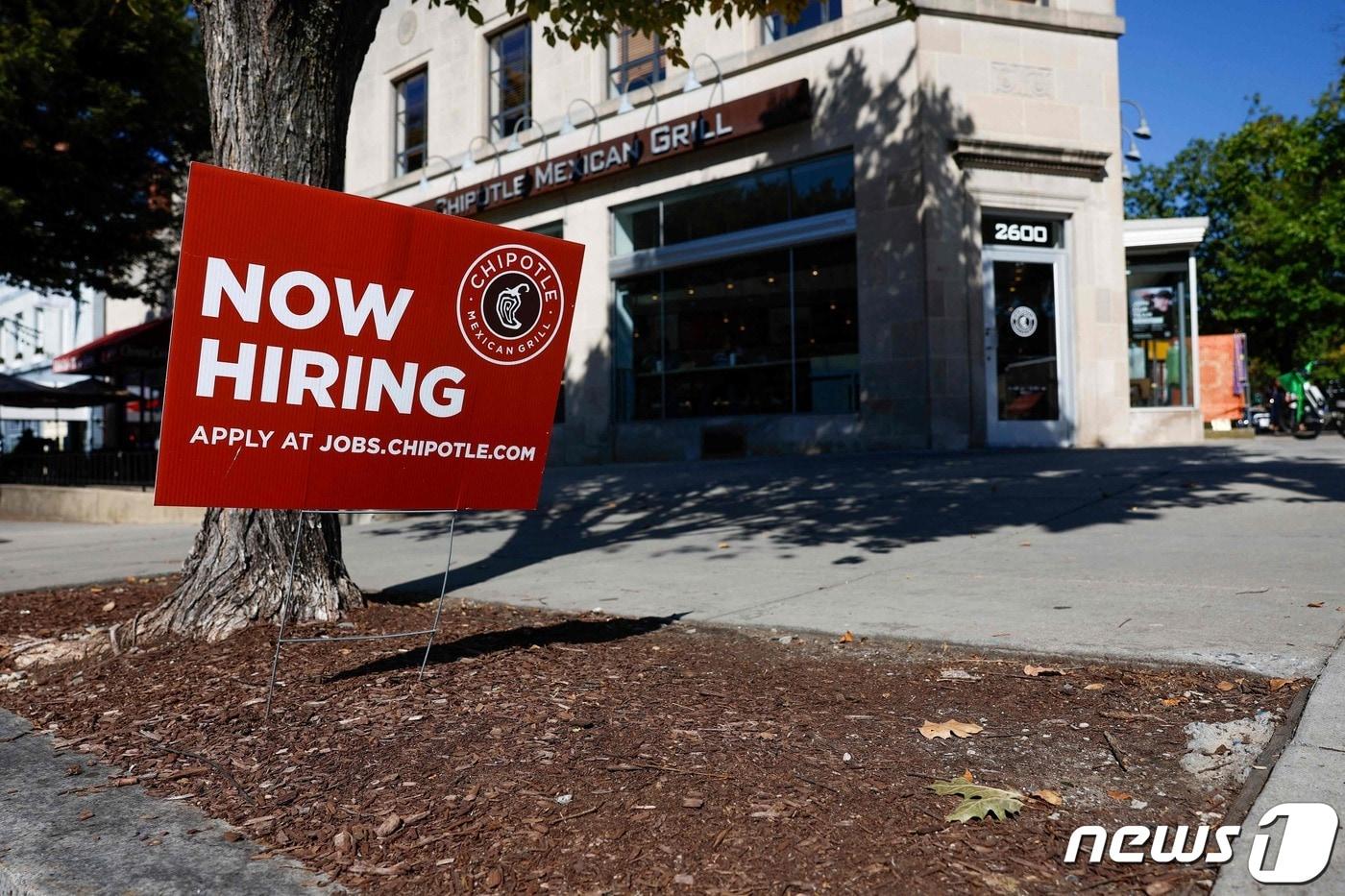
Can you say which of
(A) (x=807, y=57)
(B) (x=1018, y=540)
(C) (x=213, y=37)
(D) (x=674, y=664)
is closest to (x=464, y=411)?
(D) (x=674, y=664)

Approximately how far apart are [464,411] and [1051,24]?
14555mm

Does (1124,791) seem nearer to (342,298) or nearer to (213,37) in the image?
(342,298)

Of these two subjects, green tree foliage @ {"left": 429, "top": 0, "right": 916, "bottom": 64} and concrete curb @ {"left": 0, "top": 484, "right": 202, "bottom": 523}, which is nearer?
green tree foliage @ {"left": 429, "top": 0, "right": 916, "bottom": 64}

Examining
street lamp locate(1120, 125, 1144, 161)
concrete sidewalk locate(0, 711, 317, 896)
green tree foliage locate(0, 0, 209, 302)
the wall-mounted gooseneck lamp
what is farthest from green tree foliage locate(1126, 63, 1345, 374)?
concrete sidewalk locate(0, 711, 317, 896)

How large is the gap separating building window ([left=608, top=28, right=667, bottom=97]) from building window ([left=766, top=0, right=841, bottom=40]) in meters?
2.29

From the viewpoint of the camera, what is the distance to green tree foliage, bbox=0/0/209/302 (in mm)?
15000

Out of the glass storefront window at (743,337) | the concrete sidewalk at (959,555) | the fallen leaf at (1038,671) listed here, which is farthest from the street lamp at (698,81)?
the fallen leaf at (1038,671)

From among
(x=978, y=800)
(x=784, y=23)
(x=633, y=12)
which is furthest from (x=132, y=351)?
(x=978, y=800)

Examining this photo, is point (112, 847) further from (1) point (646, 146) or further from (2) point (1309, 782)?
(1) point (646, 146)

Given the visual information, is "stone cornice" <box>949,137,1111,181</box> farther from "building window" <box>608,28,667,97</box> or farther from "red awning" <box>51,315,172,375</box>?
"red awning" <box>51,315,172,375</box>

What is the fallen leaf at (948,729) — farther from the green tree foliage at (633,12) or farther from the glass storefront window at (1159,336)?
the glass storefront window at (1159,336)

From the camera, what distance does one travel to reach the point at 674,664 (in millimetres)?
4031

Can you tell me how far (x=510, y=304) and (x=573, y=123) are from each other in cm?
1642

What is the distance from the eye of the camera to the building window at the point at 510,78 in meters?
20.8
